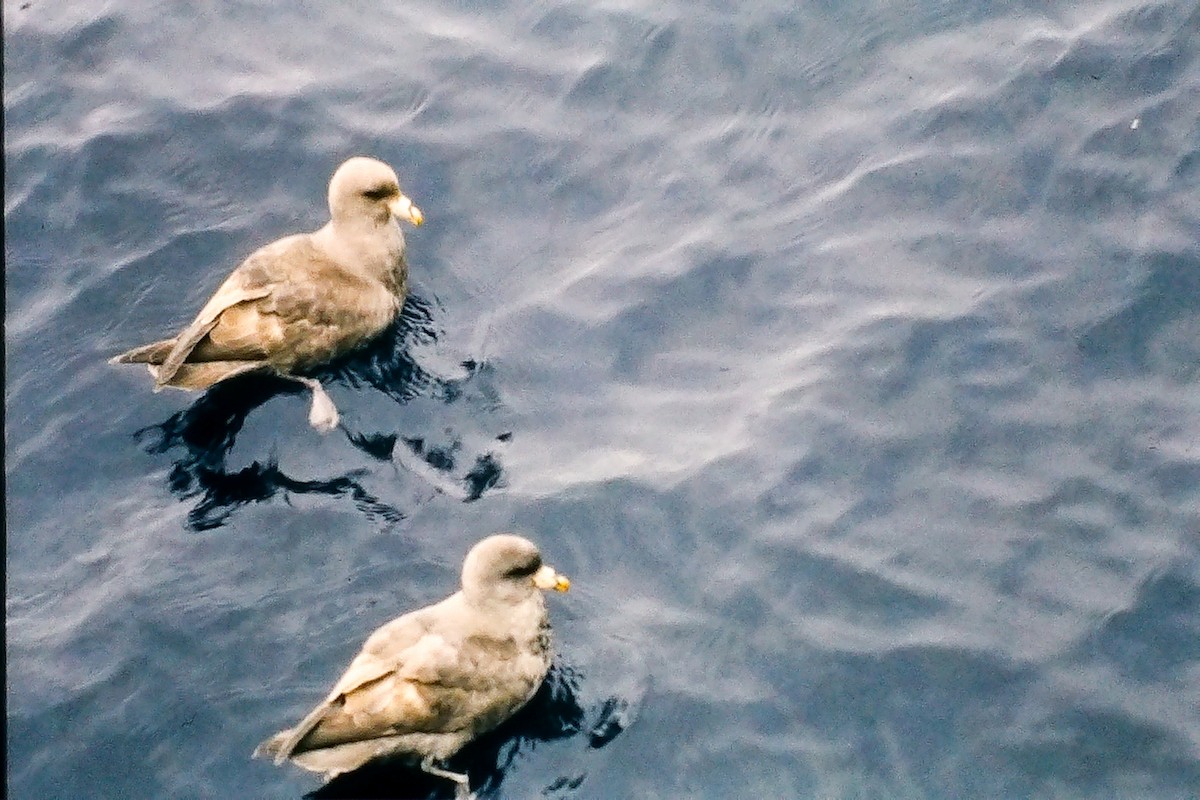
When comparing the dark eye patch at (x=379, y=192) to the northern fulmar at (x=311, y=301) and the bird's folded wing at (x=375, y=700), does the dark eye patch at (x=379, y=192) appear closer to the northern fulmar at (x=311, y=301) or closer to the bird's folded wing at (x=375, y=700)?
the northern fulmar at (x=311, y=301)

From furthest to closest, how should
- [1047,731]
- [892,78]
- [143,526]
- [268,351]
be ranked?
[892,78] < [268,351] < [143,526] < [1047,731]

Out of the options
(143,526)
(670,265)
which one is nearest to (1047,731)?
(670,265)

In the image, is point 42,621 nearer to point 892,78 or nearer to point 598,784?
point 598,784

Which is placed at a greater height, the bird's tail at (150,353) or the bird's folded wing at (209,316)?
the bird's folded wing at (209,316)

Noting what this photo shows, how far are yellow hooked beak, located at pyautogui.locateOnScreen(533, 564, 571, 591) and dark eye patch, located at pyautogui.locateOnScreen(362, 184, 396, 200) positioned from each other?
2.94 meters

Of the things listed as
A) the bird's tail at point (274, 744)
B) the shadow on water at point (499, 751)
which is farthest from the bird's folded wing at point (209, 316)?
the shadow on water at point (499, 751)

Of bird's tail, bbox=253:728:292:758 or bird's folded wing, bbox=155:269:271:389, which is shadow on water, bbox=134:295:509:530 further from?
bird's tail, bbox=253:728:292:758

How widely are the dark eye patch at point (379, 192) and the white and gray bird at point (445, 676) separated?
8.87ft

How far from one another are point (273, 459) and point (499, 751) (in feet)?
7.31

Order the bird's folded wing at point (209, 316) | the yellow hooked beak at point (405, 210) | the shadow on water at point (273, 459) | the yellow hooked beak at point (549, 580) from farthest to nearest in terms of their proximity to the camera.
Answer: the yellow hooked beak at point (405, 210), the bird's folded wing at point (209, 316), the shadow on water at point (273, 459), the yellow hooked beak at point (549, 580)

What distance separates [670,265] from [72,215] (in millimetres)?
3883

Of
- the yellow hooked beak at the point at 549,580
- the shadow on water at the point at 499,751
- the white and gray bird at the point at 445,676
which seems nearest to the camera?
the white and gray bird at the point at 445,676

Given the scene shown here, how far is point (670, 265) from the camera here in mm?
8961

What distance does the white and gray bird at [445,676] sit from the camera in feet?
21.4
